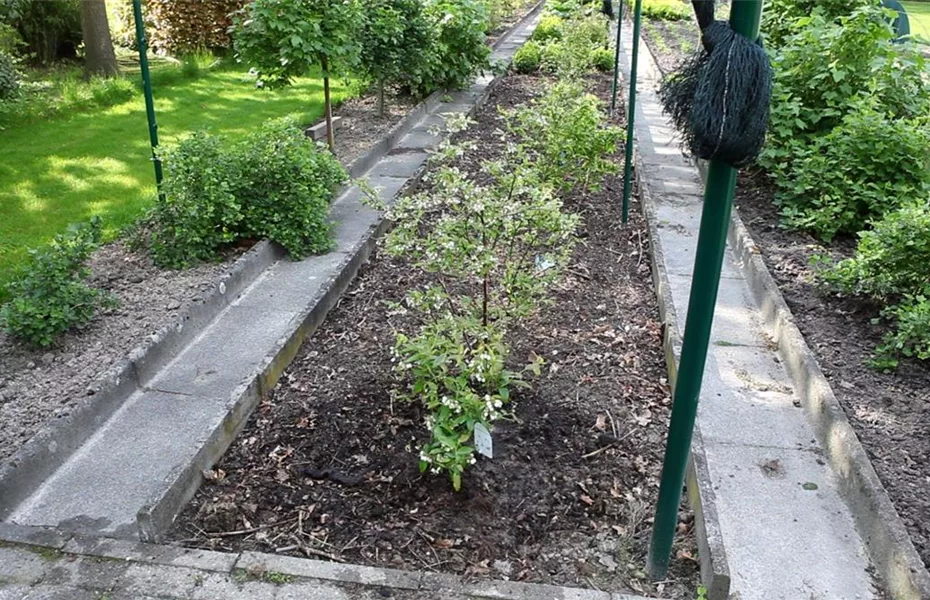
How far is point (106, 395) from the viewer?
3803 mm

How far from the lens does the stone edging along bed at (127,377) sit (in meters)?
3.28

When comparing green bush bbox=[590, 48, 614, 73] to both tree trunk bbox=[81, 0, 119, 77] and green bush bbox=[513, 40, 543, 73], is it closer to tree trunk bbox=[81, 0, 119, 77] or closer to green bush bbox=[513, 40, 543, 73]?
green bush bbox=[513, 40, 543, 73]

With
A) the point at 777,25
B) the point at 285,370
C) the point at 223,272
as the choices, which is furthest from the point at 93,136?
the point at 777,25

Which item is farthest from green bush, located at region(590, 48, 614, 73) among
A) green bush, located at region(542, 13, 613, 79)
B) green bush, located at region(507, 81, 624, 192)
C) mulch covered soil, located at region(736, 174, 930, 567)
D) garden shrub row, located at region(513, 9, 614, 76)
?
mulch covered soil, located at region(736, 174, 930, 567)

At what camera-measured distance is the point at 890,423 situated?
3.74 m

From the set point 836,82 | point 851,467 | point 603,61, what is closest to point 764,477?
point 851,467

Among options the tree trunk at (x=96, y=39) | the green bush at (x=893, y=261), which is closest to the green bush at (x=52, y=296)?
the green bush at (x=893, y=261)

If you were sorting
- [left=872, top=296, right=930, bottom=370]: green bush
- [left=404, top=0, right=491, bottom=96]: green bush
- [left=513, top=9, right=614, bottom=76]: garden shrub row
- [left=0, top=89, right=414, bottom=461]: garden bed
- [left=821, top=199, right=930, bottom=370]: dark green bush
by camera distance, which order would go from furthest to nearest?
1. [left=513, top=9, right=614, bottom=76]: garden shrub row
2. [left=404, top=0, right=491, bottom=96]: green bush
3. [left=821, top=199, right=930, bottom=370]: dark green bush
4. [left=872, top=296, right=930, bottom=370]: green bush
5. [left=0, top=89, right=414, bottom=461]: garden bed

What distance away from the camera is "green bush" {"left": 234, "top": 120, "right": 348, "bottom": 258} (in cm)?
566

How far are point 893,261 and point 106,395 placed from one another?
14.7 feet

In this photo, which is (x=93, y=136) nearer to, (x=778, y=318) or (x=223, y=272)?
(x=223, y=272)

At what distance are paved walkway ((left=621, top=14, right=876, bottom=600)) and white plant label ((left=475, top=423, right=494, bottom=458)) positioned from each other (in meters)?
0.99

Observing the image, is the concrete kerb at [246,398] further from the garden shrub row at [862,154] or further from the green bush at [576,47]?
the green bush at [576,47]

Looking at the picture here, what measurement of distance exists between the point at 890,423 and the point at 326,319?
3.22 meters
